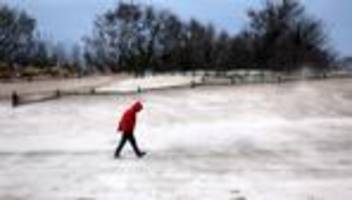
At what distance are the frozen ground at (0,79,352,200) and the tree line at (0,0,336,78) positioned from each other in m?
31.4

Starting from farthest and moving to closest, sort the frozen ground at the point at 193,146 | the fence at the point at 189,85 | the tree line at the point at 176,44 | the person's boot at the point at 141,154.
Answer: the tree line at the point at 176,44 → the fence at the point at 189,85 → the person's boot at the point at 141,154 → the frozen ground at the point at 193,146

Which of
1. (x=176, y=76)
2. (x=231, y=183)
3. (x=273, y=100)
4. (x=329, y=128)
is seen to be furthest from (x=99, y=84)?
(x=231, y=183)

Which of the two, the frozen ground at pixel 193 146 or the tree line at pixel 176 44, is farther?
the tree line at pixel 176 44

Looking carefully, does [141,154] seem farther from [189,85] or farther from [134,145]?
[189,85]

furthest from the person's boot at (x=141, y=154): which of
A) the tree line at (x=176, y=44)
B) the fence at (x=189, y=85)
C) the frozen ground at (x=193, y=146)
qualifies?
the tree line at (x=176, y=44)

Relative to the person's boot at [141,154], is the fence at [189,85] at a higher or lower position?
higher

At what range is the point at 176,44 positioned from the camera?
9438 cm

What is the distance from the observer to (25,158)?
90.1 ft

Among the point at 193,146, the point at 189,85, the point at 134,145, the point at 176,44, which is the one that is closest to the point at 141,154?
the point at 134,145

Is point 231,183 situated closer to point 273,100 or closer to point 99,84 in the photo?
point 273,100

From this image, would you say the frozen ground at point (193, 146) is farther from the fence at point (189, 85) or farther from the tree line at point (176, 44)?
the tree line at point (176, 44)

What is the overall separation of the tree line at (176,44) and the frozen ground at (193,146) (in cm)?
3136

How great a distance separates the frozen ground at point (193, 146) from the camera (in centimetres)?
1994

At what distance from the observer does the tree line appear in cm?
8775
